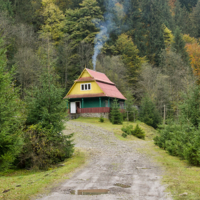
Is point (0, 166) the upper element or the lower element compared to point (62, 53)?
lower

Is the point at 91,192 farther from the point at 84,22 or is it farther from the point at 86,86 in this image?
the point at 84,22

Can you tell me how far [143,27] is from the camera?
66875 millimetres

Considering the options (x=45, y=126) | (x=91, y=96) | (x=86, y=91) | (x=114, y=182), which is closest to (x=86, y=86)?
(x=86, y=91)

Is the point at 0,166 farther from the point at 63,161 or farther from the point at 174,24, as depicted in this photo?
the point at 174,24

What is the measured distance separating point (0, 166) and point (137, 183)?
6434mm

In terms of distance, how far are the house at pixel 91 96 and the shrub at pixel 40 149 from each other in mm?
23412

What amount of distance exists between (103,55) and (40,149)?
143 feet

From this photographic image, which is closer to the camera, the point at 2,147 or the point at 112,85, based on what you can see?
the point at 2,147

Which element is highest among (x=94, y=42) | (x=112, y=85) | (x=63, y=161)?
(x=94, y=42)

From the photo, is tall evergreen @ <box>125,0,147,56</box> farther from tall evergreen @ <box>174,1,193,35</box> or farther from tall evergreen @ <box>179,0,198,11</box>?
tall evergreen @ <box>179,0,198,11</box>

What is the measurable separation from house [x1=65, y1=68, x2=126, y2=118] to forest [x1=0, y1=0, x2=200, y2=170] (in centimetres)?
413

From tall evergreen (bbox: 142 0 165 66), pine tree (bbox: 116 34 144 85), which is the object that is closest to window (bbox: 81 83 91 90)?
pine tree (bbox: 116 34 144 85)

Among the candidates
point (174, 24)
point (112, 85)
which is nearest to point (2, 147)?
point (112, 85)

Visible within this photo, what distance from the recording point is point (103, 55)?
55.1 m
